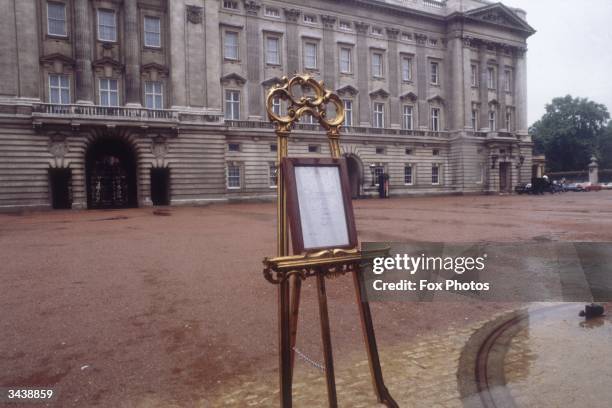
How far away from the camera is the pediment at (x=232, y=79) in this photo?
3403 centimetres

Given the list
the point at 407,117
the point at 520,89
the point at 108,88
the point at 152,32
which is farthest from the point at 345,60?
the point at 520,89

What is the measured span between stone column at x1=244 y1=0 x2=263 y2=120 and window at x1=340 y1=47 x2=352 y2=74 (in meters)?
7.78

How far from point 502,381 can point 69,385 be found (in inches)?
142

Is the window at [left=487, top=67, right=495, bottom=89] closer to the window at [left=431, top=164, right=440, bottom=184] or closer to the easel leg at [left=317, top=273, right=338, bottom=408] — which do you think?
the window at [left=431, top=164, right=440, bottom=184]

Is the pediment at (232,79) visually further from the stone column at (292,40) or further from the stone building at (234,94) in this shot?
the stone column at (292,40)

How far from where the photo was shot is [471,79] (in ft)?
149

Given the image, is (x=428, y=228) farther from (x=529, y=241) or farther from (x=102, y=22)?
(x=102, y=22)

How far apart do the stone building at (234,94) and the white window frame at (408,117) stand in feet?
0.32

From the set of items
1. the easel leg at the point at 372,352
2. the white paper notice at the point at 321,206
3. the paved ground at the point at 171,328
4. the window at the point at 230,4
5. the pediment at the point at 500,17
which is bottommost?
the paved ground at the point at 171,328

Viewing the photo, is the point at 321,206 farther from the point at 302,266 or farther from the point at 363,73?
the point at 363,73

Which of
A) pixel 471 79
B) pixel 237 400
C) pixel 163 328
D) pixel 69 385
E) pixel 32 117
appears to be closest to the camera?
pixel 237 400

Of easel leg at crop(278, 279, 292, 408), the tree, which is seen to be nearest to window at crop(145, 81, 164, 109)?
easel leg at crop(278, 279, 292, 408)

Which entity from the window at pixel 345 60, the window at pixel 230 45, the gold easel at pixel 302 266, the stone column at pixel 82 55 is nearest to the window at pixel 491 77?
the window at pixel 345 60

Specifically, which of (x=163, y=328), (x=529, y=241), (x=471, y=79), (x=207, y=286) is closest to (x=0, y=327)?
(x=163, y=328)
